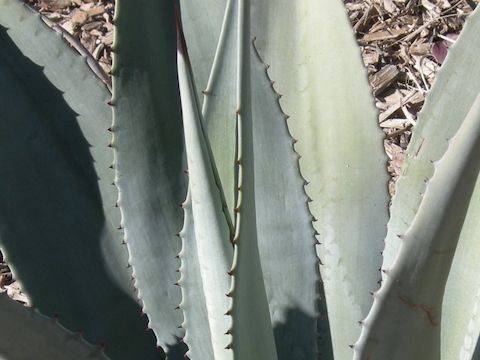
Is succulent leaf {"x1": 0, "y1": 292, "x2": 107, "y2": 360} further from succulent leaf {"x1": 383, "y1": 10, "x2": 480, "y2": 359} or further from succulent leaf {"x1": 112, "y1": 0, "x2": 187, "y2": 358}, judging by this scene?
succulent leaf {"x1": 383, "y1": 10, "x2": 480, "y2": 359}

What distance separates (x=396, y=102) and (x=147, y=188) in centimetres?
105

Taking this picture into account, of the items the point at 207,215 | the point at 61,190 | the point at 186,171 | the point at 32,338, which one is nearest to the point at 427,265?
the point at 207,215

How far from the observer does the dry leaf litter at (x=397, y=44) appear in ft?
6.25

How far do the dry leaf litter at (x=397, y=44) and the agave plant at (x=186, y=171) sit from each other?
0.79 metres

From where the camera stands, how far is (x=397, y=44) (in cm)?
203

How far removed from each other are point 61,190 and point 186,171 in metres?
0.21

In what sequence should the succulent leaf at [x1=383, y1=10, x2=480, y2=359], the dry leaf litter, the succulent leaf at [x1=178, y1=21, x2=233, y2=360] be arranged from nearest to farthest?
the succulent leaf at [x1=178, y1=21, x2=233, y2=360], the succulent leaf at [x1=383, y1=10, x2=480, y2=359], the dry leaf litter

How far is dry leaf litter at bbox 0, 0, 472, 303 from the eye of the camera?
1905 mm

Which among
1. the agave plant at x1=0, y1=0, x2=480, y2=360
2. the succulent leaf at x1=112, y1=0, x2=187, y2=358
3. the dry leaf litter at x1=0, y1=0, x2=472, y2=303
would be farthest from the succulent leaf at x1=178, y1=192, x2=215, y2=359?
the dry leaf litter at x1=0, y1=0, x2=472, y2=303

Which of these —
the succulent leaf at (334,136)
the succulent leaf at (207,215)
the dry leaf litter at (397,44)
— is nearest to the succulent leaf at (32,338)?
the succulent leaf at (207,215)

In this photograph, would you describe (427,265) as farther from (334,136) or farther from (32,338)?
(334,136)

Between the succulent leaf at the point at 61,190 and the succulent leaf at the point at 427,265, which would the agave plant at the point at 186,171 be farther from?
the succulent leaf at the point at 427,265

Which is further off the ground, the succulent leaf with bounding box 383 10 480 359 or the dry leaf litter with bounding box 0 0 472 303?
the succulent leaf with bounding box 383 10 480 359

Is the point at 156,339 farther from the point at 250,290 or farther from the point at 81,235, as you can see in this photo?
the point at 250,290
